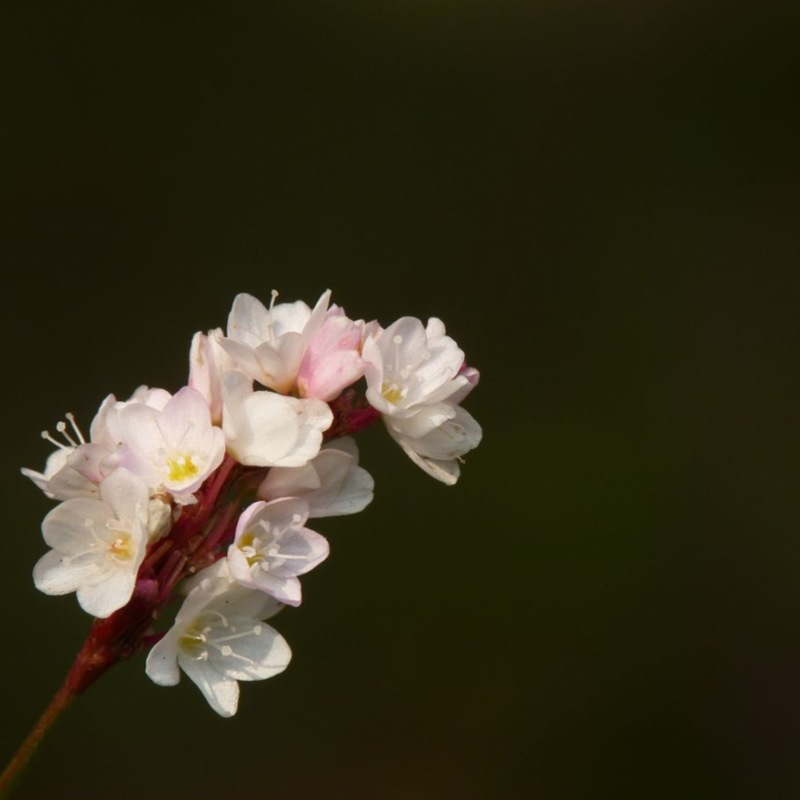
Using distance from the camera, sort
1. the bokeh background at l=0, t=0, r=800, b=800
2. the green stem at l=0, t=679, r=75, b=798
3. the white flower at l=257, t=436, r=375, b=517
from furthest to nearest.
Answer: the bokeh background at l=0, t=0, r=800, b=800, the white flower at l=257, t=436, r=375, b=517, the green stem at l=0, t=679, r=75, b=798

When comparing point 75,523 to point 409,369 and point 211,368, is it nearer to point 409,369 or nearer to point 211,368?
point 211,368

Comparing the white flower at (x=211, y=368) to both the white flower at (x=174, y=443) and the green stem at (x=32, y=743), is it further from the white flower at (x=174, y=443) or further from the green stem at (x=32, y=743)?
the green stem at (x=32, y=743)

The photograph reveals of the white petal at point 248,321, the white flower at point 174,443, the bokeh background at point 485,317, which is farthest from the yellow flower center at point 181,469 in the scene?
the bokeh background at point 485,317

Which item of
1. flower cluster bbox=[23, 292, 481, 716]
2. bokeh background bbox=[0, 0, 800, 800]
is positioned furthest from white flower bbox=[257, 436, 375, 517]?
bokeh background bbox=[0, 0, 800, 800]

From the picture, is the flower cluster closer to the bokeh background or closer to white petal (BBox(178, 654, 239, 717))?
white petal (BBox(178, 654, 239, 717))

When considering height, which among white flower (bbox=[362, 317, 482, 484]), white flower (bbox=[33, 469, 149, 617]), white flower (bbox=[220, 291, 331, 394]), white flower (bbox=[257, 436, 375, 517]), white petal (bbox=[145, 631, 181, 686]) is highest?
white flower (bbox=[362, 317, 482, 484])

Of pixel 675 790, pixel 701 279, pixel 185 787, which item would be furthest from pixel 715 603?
pixel 185 787
